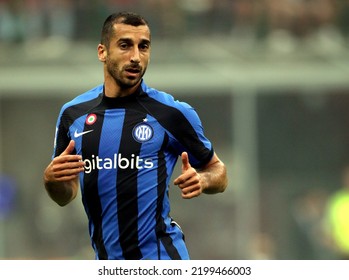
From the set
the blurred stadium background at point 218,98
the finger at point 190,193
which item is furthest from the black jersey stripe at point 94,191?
the blurred stadium background at point 218,98

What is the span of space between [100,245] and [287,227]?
34.9 ft

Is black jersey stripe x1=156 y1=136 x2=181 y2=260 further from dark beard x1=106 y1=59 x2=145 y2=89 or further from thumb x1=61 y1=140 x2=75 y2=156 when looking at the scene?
thumb x1=61 y1=140 x2=75 y2=156

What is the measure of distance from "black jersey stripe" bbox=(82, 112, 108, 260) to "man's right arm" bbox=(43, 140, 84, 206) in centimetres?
10

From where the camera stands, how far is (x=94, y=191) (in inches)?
280

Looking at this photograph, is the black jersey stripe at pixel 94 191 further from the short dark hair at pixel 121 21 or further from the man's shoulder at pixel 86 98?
the short dark hair at pixel 121 21

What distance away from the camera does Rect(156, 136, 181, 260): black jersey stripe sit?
710 centimetres

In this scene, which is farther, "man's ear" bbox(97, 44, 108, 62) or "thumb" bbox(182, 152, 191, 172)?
"man's ear" bbox(97, 44, 108, 62)

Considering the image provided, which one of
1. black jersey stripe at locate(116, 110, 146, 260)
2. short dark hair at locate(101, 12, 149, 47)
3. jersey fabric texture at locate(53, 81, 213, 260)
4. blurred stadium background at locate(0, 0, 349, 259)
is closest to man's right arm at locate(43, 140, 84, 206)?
jersey fabric texture at locate(53, 81, 213, 260)

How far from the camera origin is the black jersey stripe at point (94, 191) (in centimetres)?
710

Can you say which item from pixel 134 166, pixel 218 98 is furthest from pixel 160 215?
pixel 218 98

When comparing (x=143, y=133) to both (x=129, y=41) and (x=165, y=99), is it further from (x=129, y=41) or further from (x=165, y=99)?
(x=129, y=41)

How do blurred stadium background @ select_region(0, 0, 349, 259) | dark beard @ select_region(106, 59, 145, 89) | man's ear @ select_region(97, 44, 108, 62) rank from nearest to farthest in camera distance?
1. dark beard @ select_region(106, 59, 145, 89)
2. man's ear @ select_region(97, 44, 108, 62)
3. blurred stadium background @ select_region(0, 0, 349, 259)

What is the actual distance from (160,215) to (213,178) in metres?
0.38
